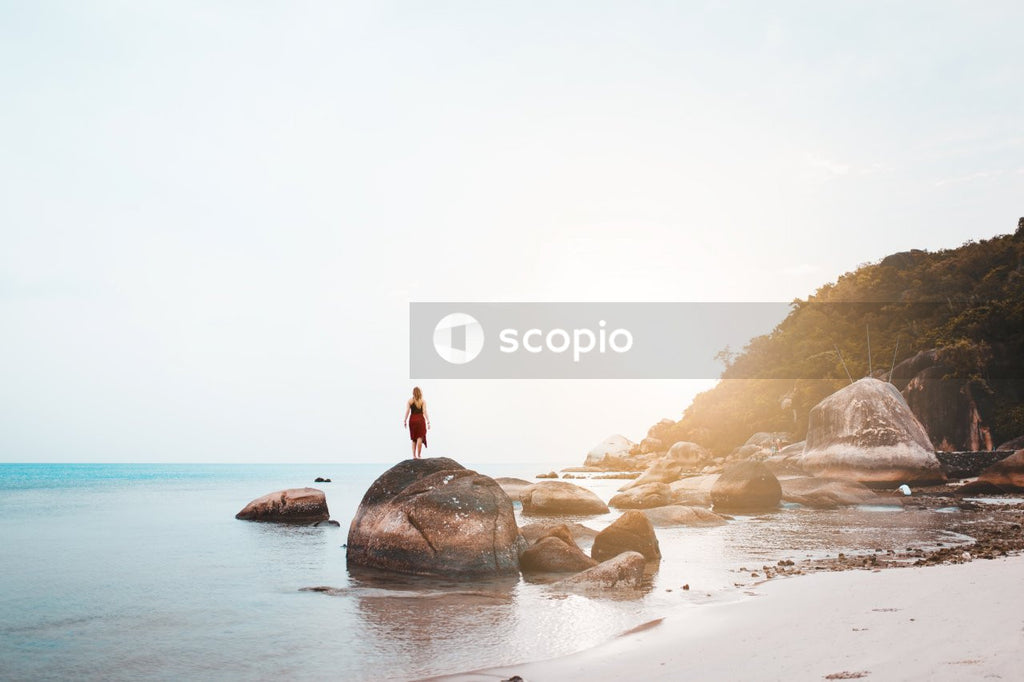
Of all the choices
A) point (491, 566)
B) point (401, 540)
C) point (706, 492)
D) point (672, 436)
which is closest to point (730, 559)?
point (491, 566)

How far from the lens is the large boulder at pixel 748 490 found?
92.8 ft

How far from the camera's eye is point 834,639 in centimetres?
715

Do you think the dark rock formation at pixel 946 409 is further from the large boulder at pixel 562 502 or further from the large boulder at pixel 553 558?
the large boulder at pixel 553 558

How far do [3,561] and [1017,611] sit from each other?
2081 centimetres

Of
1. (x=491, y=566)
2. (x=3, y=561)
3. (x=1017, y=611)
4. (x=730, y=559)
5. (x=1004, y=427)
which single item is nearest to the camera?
(x=1017, y=611)

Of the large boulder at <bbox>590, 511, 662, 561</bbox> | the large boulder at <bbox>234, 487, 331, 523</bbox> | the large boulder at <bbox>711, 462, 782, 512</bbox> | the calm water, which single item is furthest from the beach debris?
the large boulder at <bbox>590, 511, 662, 561</bbox>

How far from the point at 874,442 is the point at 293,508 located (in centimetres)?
2799

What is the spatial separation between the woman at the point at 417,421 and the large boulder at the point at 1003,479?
89.9 ft

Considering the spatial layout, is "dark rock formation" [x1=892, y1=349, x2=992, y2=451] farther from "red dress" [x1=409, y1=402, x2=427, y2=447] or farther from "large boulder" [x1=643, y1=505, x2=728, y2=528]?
"red dress" [x1=409, y1=402, x2=427, y2=447]

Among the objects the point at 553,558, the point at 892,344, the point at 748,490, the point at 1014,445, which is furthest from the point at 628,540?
the point at 892,344

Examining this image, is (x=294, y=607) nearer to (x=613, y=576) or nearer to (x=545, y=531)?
(x=613, y=576)

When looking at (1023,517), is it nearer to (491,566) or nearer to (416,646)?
(491,566)

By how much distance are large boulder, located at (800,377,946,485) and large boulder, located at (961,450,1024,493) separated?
2466 mm

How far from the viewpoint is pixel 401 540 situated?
13.8 metres
